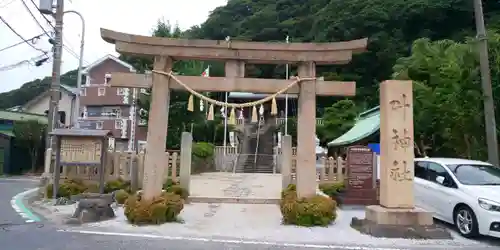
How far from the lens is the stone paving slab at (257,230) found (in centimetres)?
838

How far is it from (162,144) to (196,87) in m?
1.67

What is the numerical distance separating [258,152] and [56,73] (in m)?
22.6

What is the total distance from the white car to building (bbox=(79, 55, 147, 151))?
90.3 ft

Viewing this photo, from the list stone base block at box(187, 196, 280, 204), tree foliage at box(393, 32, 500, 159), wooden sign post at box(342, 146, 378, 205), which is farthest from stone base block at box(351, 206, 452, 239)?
tree foliage at box(393, 32, 500, 159)

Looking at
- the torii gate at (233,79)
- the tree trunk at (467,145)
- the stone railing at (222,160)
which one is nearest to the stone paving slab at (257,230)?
the torii gate at (233,79)

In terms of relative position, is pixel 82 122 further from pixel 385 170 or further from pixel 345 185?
pixel 385 170

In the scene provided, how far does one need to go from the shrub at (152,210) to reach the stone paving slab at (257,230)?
8.9 inches

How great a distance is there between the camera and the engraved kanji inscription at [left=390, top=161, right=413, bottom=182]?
9.43 m

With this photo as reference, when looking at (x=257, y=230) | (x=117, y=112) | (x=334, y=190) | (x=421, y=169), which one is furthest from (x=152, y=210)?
(x=117, y=112)

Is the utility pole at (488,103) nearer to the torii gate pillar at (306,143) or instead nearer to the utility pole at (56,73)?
the torii gate pillar at (306,143)

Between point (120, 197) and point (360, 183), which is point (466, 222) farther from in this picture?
point (120, 197)

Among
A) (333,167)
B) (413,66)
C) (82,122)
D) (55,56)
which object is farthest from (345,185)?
(82,122)

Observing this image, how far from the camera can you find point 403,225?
896 cm

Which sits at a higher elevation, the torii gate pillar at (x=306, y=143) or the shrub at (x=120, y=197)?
the torii gate pillar at (x=306, y=143)
